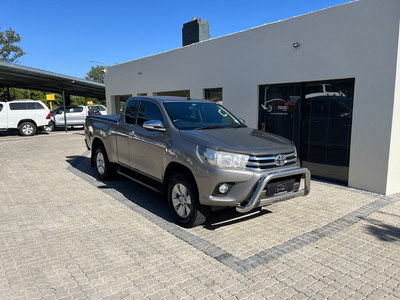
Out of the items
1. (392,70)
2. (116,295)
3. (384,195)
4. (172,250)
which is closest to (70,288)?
(116,295)

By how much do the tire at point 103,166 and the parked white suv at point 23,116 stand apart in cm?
1261

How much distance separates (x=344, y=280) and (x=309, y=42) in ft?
18.1

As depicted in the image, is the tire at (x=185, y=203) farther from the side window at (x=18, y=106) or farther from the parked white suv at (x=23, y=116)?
the side window at (x=18, y=106)

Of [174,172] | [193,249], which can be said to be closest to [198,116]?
[174,172]

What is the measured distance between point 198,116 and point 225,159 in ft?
5.00

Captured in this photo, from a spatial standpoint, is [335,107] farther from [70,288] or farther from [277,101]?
[70,288]

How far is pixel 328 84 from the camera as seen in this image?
704 centimetres

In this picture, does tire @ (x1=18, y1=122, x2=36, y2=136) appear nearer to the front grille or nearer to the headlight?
the headlight

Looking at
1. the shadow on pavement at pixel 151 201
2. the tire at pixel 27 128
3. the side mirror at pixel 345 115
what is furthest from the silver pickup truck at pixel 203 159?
the tire at pixel 27 128

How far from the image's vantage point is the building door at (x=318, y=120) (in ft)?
22.6

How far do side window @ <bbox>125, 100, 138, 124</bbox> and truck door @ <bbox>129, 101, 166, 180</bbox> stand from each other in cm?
17

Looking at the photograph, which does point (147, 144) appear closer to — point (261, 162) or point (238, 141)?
point (238, 141)

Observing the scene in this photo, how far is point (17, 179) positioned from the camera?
7527mm

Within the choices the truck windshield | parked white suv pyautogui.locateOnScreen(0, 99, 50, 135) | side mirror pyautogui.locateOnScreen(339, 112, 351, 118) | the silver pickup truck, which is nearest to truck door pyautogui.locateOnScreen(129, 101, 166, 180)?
the silver pickup truck
